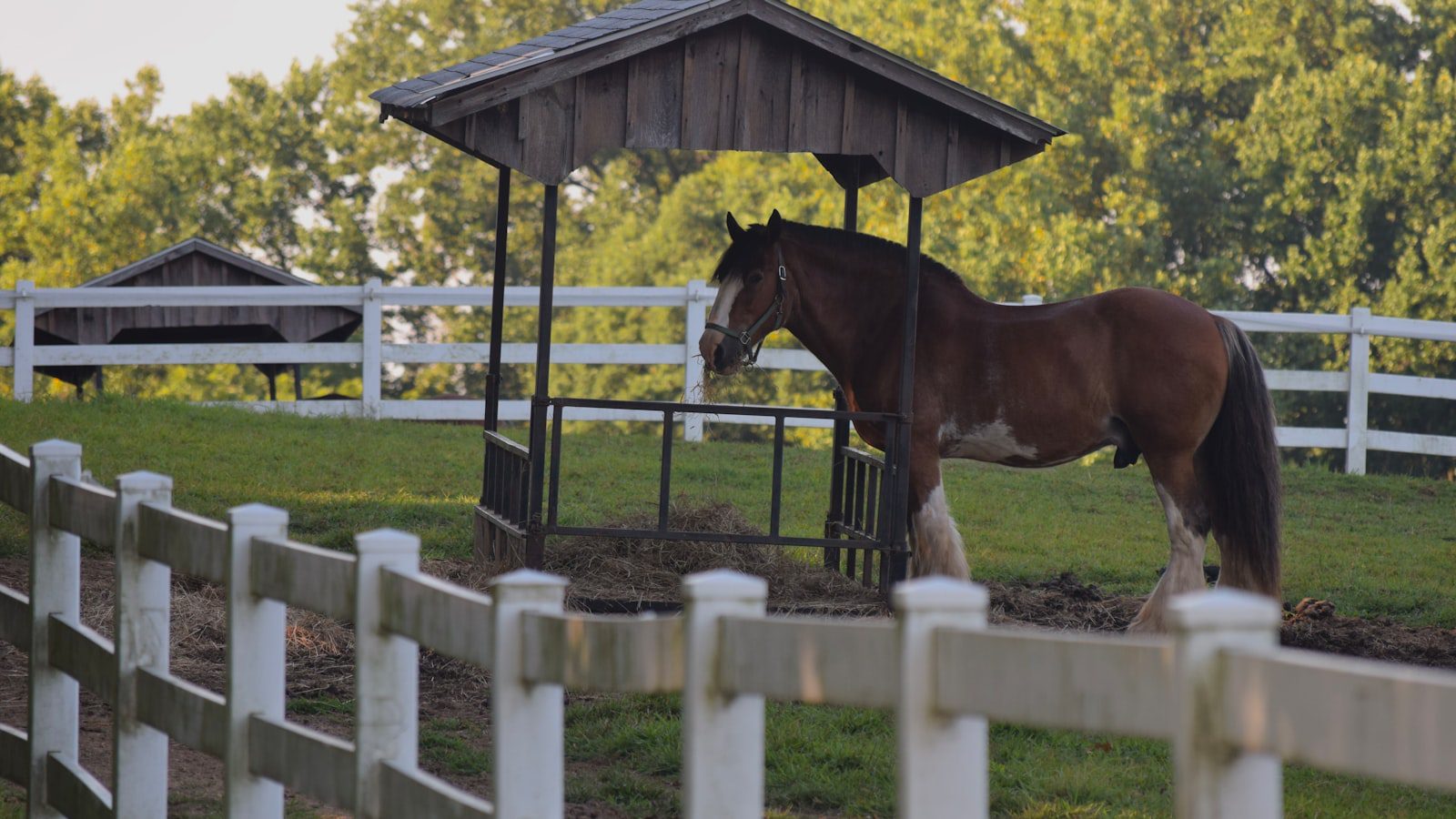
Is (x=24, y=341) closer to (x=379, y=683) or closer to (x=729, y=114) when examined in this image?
(x=729, y=114)

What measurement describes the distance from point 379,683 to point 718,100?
527cm

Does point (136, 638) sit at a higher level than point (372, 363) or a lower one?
lower

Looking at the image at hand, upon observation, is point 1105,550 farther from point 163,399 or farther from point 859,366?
point 163,399

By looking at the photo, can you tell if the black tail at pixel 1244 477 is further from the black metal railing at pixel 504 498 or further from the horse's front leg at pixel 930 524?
the black metal railing at pixel 504 498

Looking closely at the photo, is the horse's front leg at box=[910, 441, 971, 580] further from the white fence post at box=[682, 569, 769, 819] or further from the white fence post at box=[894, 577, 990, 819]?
the white fence post at box=[894, 577, 990, 819]

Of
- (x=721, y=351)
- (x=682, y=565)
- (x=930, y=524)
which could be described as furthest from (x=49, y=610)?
(x=930, y=524)

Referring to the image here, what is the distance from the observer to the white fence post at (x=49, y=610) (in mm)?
4484

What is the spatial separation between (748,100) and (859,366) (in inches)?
56.4

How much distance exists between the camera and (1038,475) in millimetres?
13547

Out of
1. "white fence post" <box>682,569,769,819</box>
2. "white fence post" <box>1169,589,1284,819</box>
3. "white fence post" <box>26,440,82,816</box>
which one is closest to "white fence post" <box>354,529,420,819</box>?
"white fence post" <box>682,569,769,819</box>

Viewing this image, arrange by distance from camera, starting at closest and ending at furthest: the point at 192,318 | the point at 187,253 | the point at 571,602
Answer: the point at 571,602
the point at 192,318
the point at 187,253

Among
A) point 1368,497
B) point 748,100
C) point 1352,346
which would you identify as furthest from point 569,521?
point 1352,346

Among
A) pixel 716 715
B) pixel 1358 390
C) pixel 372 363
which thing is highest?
pixel 1358 390

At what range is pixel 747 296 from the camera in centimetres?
800
